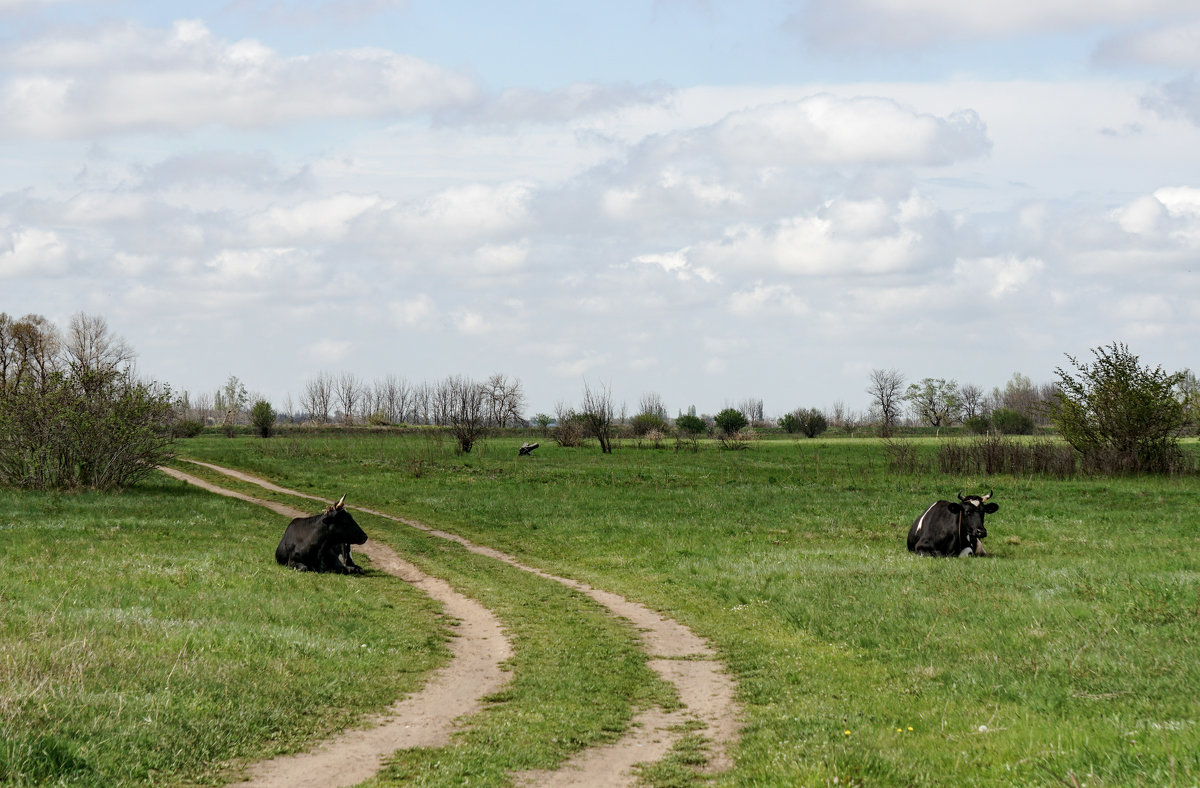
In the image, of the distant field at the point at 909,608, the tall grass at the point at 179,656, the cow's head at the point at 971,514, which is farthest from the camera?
the cow's head at the point at 971,514

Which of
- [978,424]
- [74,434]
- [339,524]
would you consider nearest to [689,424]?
[978,424]

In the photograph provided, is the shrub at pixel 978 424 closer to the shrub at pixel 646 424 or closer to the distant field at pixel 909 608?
the shrub at pixel 646 424

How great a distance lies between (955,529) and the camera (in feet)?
73.8

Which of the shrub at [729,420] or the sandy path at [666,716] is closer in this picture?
the sandy path at [666,716]

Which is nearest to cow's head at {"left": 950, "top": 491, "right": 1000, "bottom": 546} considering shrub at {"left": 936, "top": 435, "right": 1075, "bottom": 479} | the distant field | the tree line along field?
the distant field

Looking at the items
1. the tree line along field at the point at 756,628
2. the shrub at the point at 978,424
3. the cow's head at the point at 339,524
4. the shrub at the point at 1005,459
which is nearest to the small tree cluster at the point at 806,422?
the shrub at the point at 978,424

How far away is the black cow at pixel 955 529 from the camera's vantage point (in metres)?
Answer: 22.2

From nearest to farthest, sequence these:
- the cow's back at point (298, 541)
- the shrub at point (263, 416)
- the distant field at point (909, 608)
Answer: the distant field at point (909, 608) → the cow's back at point (298, 541) → the shrub at point (263, 416)

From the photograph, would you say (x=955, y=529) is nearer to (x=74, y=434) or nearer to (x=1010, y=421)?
(x=74, y=434)

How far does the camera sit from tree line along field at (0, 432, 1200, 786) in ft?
27.0

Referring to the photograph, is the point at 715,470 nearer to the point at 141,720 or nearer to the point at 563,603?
the point at 563,603

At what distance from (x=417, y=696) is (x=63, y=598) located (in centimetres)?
711

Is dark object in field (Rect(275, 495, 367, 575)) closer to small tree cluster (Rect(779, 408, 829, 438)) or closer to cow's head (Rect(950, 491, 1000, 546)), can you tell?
cow's head (Rect(950, 491, 1000, 546))

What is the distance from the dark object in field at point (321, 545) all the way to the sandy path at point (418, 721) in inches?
204
